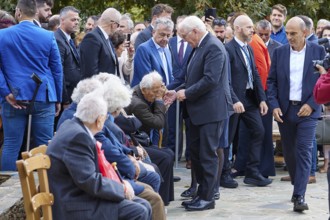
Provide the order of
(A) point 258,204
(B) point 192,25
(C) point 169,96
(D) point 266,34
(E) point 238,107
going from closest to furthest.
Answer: (B) point 192,25 < (C) point 169,96 < (A) point 258,204 < (E) point 238,107 < (D) point 266,34

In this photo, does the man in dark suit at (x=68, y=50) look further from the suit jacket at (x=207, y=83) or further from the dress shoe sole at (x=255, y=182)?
the dress shoe sole at (x=255, y=182)

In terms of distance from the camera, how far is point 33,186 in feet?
21.9

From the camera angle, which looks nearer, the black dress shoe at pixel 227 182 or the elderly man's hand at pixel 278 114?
the elderly man's hand at pixel 278 114

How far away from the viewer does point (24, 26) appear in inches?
381

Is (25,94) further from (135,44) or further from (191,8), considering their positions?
(191,8)

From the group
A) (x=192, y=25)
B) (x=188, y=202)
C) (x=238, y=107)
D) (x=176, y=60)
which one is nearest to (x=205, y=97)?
(x=192, y=25)

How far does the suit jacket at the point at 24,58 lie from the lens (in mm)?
9672

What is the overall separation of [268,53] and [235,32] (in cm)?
125

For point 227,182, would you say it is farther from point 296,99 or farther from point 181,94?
point 181,94

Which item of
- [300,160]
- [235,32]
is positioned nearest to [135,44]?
[235,32]

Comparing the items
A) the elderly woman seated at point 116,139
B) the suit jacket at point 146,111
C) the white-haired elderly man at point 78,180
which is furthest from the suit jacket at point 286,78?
the white-haired elderly man at point 78,180

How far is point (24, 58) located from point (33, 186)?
3268mm

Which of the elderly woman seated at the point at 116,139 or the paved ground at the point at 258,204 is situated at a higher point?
the elderly woman seated at the point at 116,139

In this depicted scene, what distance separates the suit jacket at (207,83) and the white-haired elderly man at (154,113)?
33 centimetres
